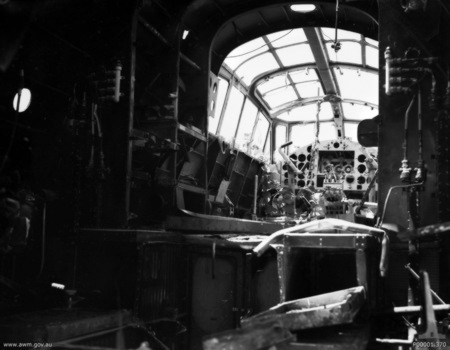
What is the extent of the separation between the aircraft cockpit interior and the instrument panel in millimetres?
3537

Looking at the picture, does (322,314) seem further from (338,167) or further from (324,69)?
(338,167)

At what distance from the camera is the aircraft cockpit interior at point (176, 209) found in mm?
3879

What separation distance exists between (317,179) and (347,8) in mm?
4937

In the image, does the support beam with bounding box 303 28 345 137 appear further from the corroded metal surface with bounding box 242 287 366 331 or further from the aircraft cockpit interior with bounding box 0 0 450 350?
the corroded metal surface with bounding box 242 287 366 331

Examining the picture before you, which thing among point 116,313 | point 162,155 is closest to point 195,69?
point 162,155

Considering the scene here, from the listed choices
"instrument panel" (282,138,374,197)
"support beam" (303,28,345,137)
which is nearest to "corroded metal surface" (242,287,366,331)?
"support beam" (303,28,345,137)

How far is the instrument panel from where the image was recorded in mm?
11125

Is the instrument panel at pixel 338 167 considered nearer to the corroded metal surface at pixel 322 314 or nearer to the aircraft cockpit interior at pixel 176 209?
the aircraft cockpit interior at pixel 176 209

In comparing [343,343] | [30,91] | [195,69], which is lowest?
[343,343]

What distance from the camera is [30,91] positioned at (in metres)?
5.58

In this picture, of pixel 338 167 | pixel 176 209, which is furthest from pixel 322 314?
pixel 338 167

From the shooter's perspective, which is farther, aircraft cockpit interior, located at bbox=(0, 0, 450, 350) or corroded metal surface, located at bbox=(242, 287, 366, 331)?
aircraft cockpit interior, located at bbox=(0, 0, 450, 350)

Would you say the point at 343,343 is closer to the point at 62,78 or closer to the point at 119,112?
the point at 119,112

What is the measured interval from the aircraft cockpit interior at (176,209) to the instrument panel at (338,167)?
3.54 m
